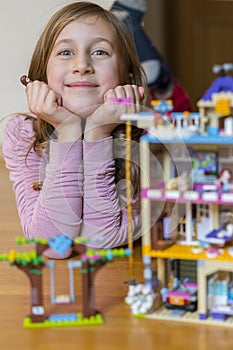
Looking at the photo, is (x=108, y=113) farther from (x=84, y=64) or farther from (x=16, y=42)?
(x=16, y=42)

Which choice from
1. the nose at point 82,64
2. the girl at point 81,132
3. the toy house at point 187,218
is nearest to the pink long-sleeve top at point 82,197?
the girl at point 81,132

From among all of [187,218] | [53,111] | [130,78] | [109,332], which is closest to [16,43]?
[130,78]

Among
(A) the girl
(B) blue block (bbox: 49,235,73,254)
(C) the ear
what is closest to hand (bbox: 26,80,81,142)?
(A) the girl

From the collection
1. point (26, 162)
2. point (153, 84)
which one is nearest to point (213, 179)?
point (26, 162)

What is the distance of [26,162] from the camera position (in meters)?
1.35

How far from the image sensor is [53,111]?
121 cm

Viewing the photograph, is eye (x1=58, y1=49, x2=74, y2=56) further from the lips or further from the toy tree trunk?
the toy tree trunk

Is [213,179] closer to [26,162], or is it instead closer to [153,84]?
[26,162]

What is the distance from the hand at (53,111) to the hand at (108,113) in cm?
2

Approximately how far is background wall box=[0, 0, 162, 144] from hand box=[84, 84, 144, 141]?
1290 mm

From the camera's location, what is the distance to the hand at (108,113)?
1162mm

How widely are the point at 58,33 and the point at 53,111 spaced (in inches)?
6.2

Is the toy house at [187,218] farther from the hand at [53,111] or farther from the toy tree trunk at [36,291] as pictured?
the hand at [53,111]

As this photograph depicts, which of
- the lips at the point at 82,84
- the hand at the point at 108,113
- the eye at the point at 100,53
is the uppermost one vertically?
the eye at the point at 100,53
